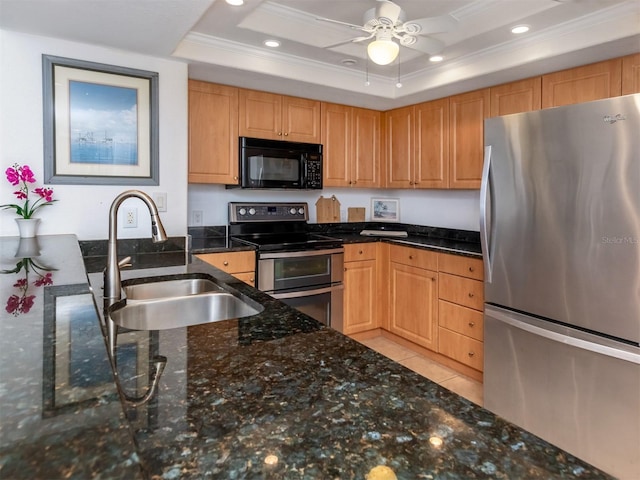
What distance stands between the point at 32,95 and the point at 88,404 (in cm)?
230

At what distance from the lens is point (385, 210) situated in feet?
14.1

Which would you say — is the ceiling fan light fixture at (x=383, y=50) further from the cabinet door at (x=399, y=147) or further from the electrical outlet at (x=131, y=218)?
the cabinet door at (x=399, y=147)

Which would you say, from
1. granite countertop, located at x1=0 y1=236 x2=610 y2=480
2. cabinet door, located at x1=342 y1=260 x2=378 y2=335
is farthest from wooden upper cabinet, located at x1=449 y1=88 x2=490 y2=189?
granite countertop, located at x1=0 y1=236 x2=610 y2=480

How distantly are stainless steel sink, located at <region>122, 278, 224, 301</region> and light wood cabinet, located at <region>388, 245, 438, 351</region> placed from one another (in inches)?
75.7

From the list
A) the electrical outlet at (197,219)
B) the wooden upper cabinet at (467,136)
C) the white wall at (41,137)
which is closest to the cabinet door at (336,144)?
the wooden upper cabinet at (467,136)

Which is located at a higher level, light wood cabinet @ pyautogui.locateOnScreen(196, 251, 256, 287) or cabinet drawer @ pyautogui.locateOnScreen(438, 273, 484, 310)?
light wood cabinet @ pyautogui.locateOnScreen(196, 251, 256, 287)

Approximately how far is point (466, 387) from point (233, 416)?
2531 mm

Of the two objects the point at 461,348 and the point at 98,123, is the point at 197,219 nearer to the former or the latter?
the point at 98,123

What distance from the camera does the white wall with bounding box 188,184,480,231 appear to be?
3.41 meters

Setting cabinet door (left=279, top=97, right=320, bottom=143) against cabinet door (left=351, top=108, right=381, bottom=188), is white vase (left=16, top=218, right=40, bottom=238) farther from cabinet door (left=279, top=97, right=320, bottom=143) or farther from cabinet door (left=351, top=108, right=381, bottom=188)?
cabinet door (left=351, top=108, right=381, bottom=188)

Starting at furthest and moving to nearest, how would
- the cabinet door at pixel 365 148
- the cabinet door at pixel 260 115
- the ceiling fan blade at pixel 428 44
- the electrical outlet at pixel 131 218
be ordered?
1. the cabinet door at pixel 365 148
2. the cabinet door at pixel 260 115
3. the electrical outlet at pixel 131 218
4. the ceiling fan blade at pixel 428 44

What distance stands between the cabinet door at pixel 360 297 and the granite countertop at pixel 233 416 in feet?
8.12

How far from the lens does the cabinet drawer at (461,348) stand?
2.81m

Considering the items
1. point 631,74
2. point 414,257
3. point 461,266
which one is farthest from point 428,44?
point 414,257
